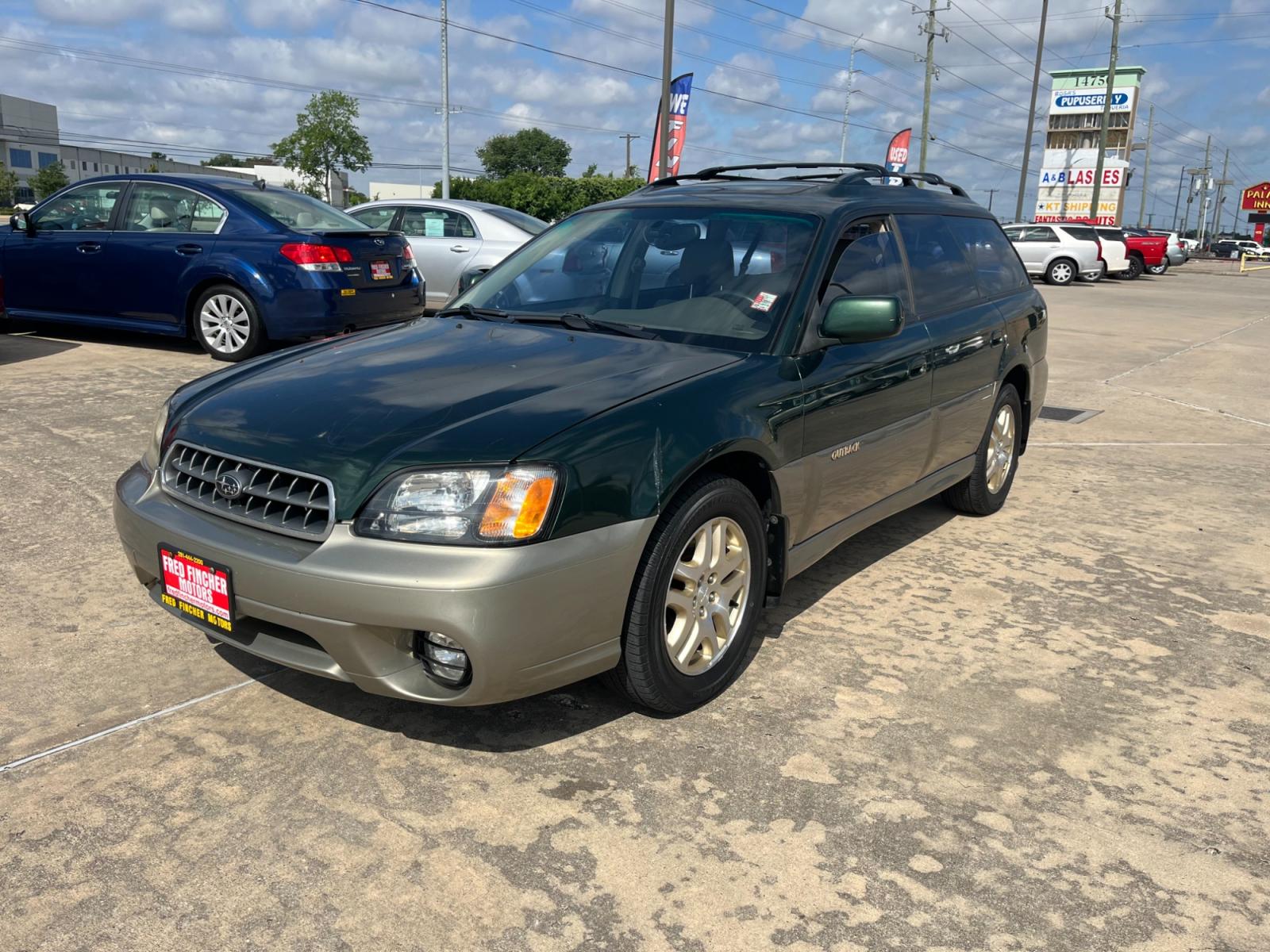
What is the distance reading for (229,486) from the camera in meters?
2.96

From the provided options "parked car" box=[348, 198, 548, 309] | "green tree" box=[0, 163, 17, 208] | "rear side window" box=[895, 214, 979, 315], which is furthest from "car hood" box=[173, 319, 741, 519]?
"green tree" box=[0, 163, 17, 208]

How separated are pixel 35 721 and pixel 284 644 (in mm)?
859

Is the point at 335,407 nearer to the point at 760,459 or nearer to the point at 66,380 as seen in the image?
the point at 760,459

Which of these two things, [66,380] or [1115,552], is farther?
[66,380]

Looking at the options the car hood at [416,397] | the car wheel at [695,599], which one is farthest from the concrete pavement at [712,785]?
the car hood at [416,397]

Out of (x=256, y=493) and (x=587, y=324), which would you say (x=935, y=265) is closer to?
(x=587, y=324)

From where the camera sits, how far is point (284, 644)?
2902 millimetres

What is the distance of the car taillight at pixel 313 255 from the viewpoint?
28.3ft

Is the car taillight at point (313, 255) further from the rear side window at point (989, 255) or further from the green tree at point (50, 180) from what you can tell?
the green tree at point (50, 180)

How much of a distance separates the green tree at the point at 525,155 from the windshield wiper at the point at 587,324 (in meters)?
130

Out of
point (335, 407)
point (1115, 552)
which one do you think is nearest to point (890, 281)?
point (1115, 552)

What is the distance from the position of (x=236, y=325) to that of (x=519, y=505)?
6994 millimetres

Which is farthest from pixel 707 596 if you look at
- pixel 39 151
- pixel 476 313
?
pixel 39 151

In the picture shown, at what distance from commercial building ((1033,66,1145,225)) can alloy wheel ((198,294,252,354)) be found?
72.4 m
